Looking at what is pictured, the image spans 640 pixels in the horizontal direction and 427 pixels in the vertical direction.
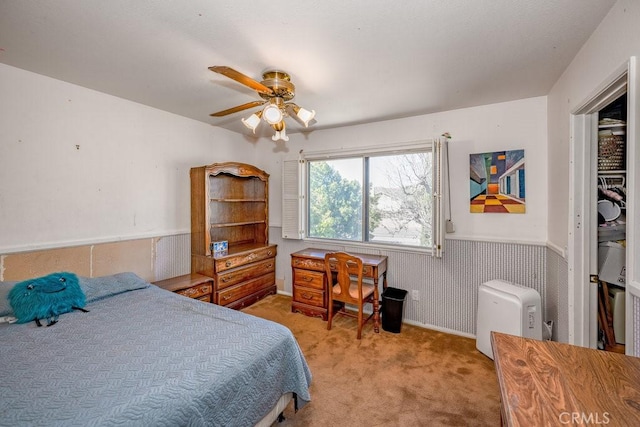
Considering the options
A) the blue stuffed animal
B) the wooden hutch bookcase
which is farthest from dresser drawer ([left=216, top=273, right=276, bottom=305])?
the blue stuffed animal

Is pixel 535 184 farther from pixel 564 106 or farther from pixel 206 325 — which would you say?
pixel 206 325

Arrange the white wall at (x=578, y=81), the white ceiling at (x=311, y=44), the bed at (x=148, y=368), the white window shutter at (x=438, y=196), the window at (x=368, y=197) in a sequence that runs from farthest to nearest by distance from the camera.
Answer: the window at (x=368, y=197), the white window shutter at (x=438, y=196), the white ceiling at (x=311, y=44), the white wall at (x=578, y=81), the bed at (x=148, y=368)

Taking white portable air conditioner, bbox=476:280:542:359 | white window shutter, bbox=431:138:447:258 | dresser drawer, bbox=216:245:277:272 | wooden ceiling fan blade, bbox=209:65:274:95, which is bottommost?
white portable air conditioner, bbox=476:280:542:359

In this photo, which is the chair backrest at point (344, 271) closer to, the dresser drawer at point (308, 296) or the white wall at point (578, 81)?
the dresser drawer at point (308, 296)

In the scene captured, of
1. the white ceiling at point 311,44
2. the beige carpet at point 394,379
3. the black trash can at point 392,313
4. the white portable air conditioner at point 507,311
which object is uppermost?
the white ceiling at point 311,44

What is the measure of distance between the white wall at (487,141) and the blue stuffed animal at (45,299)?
2.80 m

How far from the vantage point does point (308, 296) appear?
10.9ft

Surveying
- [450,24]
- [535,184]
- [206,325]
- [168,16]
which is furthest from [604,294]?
[168,16]

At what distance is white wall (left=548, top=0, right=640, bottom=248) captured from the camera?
4.19 ft

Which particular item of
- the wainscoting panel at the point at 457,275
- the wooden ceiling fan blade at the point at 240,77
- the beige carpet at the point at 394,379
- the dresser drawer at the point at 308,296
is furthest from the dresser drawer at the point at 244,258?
the wooden ceiling fan blade at the point at 240,77

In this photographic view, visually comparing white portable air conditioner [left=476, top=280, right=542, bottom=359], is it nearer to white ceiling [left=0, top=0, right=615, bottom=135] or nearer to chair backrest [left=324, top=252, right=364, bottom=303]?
chair backrest [left=324, top=252, right=364, bottom=303]

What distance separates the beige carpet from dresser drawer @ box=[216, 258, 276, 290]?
2.88 feet

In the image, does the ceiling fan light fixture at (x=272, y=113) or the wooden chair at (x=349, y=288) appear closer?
the ceiling fan light fixture at (x=272, y=113)

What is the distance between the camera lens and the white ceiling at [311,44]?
1.40 meters
